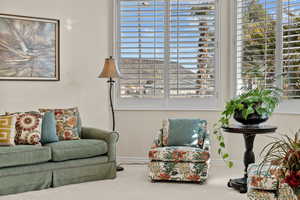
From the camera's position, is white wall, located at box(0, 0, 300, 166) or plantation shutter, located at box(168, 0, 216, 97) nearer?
white wall, located at box(0, 0, 300, 166)

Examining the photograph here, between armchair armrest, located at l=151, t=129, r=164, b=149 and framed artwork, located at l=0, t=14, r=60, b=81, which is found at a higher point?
framed artwork, located at l=0, t=14, r=60, b=81

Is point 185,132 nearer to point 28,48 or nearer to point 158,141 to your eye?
point 158,141

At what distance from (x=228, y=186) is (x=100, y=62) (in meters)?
2.69

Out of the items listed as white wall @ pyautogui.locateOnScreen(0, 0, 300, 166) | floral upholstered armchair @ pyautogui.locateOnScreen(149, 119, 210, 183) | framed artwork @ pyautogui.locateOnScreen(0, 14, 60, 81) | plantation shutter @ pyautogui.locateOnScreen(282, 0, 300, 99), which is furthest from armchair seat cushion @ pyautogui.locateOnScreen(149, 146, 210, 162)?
framed artwork @ pyautogui.locateOnScreen(0, 14, 60, 81)

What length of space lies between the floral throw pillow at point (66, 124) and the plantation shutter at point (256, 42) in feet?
7.66

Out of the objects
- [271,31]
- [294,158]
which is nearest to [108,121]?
[271,31]

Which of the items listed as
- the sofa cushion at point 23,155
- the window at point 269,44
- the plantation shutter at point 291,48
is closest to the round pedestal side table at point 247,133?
the window at point 269,44

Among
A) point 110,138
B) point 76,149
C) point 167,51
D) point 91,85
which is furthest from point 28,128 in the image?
point 167,51

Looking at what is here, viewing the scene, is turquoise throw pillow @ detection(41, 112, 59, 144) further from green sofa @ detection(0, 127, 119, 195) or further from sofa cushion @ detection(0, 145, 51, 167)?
sofa cushion @ detection(0, 145, 51, 167)

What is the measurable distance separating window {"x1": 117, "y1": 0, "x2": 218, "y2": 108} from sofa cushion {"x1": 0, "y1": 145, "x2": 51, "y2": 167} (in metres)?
1.87

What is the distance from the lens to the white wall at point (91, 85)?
5152 millimetres

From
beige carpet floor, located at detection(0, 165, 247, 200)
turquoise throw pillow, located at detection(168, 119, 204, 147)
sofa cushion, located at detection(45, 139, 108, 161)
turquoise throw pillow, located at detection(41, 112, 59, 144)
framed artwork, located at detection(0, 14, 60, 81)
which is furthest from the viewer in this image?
framed artwork, located at detection(0, 14, 60, 81)

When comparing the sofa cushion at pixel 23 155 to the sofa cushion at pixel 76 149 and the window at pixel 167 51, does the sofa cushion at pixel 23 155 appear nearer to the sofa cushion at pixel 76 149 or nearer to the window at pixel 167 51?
the sofa cushion at pixel 76 149

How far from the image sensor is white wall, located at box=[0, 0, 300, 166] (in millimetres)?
5152
